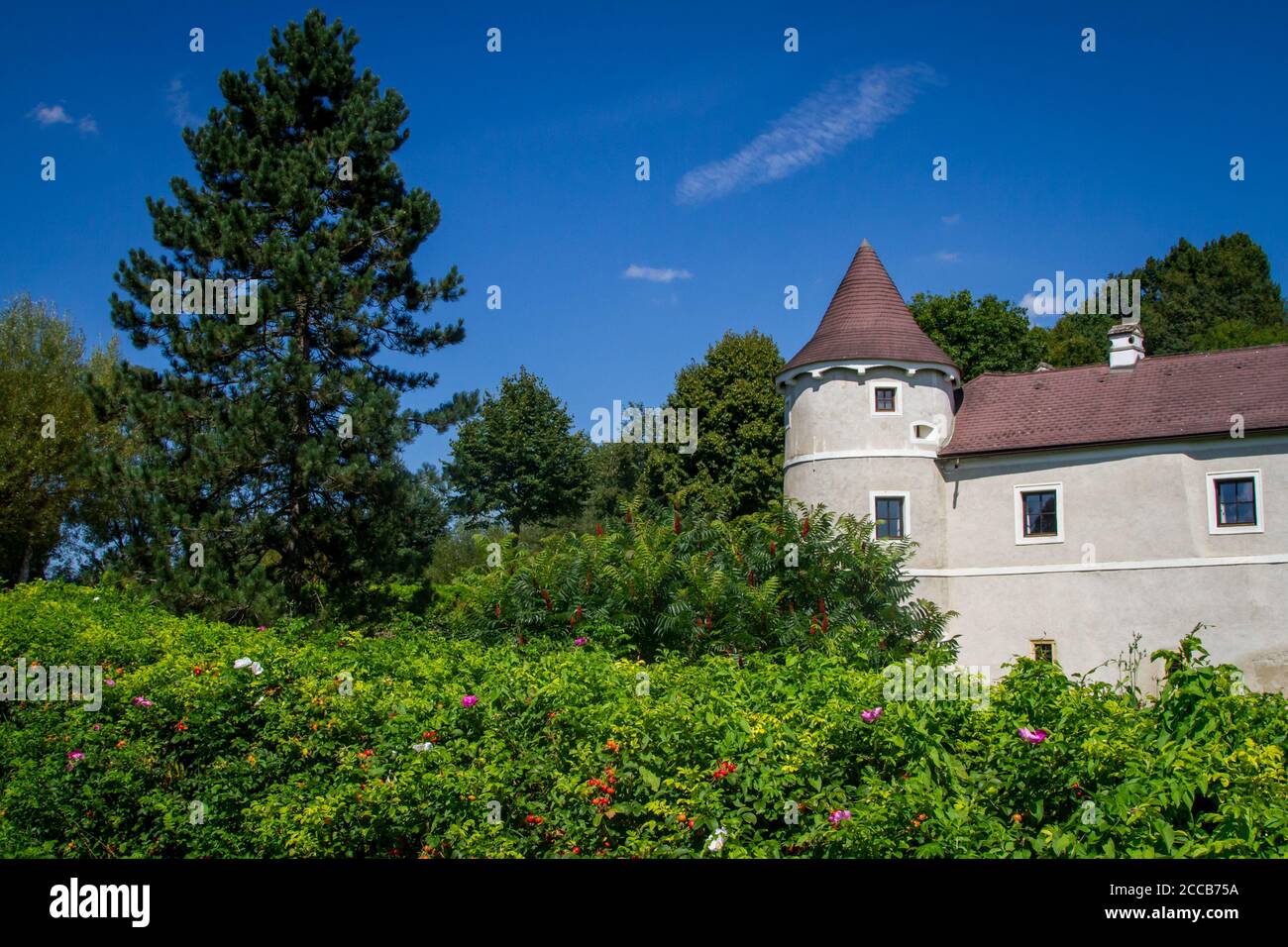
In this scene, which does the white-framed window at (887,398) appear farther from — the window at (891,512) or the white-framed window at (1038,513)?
the white-framed window at (1038,513)

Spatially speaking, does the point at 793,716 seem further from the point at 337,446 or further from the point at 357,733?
the point at 337,446

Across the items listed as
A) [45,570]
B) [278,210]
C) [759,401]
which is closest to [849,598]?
[278,210]

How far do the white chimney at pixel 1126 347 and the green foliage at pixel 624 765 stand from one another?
22412 millimetres

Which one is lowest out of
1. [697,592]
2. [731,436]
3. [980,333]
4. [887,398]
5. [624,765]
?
[624,765]

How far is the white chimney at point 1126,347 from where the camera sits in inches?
1062

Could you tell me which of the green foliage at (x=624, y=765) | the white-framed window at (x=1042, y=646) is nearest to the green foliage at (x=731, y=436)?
the white-framed window at (x=1042, y=646)

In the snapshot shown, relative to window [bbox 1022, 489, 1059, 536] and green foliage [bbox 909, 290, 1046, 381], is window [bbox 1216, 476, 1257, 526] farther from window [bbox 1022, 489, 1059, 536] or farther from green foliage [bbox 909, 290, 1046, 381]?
green foliage [bbox 909, 290, 1046, 381]

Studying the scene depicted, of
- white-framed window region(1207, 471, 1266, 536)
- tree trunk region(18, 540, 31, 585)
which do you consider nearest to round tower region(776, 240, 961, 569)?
white-framed window region(1207, 471, 1266, 536)

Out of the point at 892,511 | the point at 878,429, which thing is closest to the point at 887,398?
the point at 878,429

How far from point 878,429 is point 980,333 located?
64.1ft

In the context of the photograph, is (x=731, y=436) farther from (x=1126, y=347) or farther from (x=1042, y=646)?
(x=1042, y=646)

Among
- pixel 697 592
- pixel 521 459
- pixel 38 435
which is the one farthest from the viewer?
pixel 521 459

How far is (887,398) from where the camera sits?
2661cm

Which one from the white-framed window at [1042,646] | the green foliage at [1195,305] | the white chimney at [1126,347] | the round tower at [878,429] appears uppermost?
the green foliage at [1195,305]
